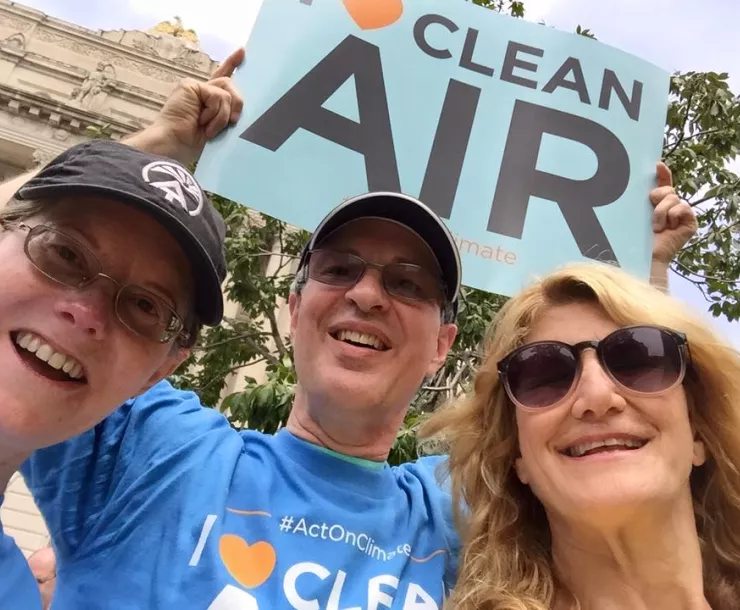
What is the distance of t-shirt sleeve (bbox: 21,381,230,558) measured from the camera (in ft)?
4.80

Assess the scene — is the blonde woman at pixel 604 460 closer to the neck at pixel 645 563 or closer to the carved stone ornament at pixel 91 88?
the neck at pixel 645 563

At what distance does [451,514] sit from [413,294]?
74cm

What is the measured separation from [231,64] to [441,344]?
1273mm

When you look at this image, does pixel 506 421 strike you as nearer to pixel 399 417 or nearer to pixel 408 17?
pixel 399 417

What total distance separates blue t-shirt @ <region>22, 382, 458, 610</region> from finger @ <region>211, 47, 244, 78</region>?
1180mm

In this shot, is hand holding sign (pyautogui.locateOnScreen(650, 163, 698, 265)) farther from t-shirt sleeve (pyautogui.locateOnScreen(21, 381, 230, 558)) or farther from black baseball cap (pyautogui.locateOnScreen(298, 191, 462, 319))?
t-shirt sleeve (pyautogui.locateOnScreen(21, 381, 230, 558))

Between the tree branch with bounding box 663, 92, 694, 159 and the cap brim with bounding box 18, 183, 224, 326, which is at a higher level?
the tree branch with bounding box 663, 92, 694, 159

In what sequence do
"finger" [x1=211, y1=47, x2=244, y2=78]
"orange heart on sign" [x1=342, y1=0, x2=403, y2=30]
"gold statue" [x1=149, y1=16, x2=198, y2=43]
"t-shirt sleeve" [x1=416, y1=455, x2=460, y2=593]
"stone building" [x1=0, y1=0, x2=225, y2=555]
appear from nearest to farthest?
"t-shirt sleeve" [x1=416, y1=455, x2=460, y2=593] → "finger" [x1=211, y1=47, x2=244, y2=78] → "orange heart on sign" [x1=342, y1=0, x2=403, y2=30] → "stone building" [x1=0, y1=0, x2=225, y2=555] → "gold statue" [x1=149, y1=16, x2=198, y2=43]

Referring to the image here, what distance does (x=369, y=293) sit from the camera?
5.78 ft

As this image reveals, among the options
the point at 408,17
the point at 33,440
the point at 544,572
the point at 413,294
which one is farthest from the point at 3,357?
the point at 408,17

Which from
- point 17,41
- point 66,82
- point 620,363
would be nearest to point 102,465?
point 620,363

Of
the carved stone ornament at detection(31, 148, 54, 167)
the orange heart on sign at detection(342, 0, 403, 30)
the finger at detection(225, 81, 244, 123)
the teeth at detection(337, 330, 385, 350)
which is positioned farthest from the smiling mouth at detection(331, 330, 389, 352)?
the carved stone ornament at detection(31, 148, 54, 167)

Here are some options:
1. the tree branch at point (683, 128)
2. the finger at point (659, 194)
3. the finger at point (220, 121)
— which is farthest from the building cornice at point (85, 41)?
the finger at point (659, 194)

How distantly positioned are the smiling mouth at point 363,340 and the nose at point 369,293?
0.08 meters
